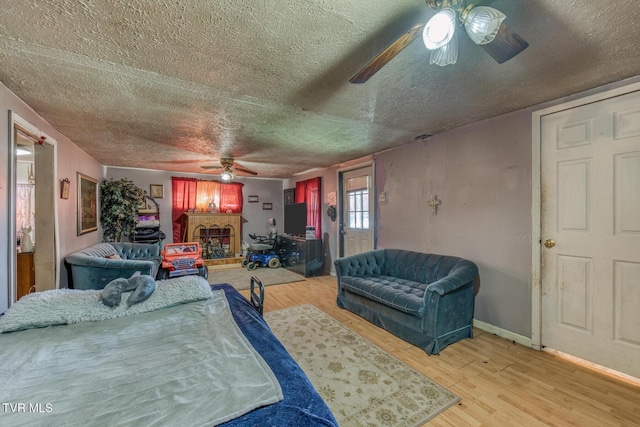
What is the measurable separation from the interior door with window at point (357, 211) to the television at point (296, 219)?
38.9 inches

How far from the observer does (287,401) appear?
93 cm

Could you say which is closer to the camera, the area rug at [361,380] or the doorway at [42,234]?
the area rug at [361,380]

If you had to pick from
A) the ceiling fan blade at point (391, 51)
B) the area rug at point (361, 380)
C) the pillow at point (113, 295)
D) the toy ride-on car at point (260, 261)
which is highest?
the ceiling fan blade at point (391, 51)

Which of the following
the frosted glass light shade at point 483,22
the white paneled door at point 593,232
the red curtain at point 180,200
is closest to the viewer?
the frosted glass light shade at point 483,22

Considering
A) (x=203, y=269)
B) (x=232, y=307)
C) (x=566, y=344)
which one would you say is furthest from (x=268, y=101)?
(x=566, y=344)

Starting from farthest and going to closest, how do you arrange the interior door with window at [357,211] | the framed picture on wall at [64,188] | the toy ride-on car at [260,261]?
1. the toy ride-on car at [260,261]
2. the interior door with window at [357,211]
3. the framed picture on wall at [64,188]

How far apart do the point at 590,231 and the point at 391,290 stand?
5.82 feet

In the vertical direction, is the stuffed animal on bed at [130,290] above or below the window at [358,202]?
below

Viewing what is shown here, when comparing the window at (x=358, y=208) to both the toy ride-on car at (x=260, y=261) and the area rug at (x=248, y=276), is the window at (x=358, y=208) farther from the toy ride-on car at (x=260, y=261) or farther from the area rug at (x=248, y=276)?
the toy ride-on car at (x=260, y=261)

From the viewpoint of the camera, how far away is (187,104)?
2342 millimetres

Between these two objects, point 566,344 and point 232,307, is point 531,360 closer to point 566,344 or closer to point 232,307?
point 566,344

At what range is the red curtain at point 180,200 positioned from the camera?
6109mm

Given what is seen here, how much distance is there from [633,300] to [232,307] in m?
3.04

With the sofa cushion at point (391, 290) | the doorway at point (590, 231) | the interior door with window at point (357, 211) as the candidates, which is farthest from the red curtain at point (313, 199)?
the doorway at point (590, 231)
